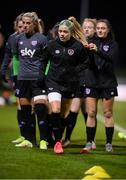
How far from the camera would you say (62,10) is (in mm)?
42125

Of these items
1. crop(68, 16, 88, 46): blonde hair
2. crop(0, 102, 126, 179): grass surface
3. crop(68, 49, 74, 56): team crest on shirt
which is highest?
crop(68, 16, 88, 46): blonde hair

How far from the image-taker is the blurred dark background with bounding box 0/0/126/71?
39.9 m

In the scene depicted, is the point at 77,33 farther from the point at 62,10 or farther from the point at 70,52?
the point at 62,10

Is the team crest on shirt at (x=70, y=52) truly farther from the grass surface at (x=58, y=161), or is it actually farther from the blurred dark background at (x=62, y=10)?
the blurred dark background at (x=62, y=10)

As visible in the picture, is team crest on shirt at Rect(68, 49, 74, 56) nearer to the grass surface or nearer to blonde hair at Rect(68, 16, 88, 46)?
blonde hair at Rect(68, 16, 88, 46)

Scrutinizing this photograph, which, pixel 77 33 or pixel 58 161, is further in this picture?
pixel 77 33

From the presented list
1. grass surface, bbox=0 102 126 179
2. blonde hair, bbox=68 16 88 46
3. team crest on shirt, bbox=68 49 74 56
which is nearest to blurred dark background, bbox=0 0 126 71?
grass surface, bbox=0 102 126 179

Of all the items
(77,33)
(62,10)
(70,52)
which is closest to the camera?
(70,52)

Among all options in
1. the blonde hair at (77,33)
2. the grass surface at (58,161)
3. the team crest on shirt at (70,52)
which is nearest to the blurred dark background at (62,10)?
the grass surface at (58,161)

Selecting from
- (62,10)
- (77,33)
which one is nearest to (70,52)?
(77,33)

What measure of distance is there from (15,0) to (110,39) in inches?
1152

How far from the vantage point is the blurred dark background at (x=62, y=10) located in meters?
39.9

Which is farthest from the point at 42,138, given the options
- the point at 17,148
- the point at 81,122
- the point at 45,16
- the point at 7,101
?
the point at 45,16

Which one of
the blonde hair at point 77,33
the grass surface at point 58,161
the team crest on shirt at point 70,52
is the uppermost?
the blonde hair at point 77,33
